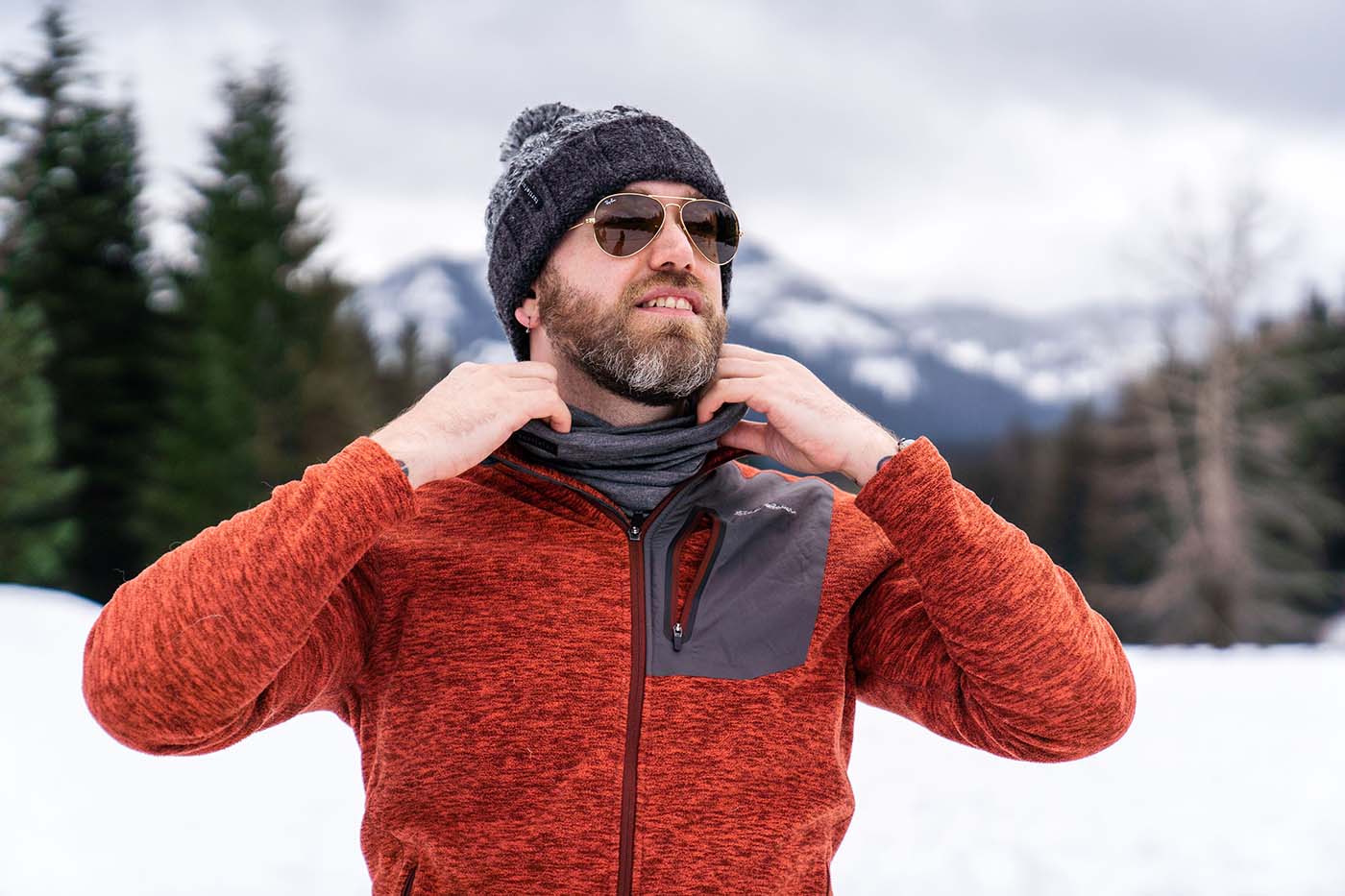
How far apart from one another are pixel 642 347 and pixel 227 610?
0.86 meters

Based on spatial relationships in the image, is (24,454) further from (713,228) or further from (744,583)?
(744,583)

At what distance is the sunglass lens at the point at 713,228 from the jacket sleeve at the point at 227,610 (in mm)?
838

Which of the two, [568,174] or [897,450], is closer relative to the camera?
[897,450]

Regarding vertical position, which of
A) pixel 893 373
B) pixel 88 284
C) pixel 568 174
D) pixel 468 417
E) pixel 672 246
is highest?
pixel 568 174

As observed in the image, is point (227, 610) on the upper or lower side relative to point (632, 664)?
upper

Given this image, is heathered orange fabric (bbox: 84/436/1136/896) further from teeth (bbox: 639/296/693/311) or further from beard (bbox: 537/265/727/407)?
teeth (bbox: 639/296/693/311)

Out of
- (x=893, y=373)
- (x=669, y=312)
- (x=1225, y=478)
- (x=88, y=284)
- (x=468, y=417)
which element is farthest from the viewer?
(x=893, y=373)

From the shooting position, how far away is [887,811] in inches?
214

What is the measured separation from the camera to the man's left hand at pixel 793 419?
6.38ft

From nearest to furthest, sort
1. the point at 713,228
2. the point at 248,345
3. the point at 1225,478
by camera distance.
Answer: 1. the point at 713,228
2. the point at 1225,478
3. the point at 248,345

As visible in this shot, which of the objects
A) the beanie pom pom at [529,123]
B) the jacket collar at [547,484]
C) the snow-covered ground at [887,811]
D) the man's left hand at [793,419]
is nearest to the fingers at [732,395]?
the man's left hand at [793,419]

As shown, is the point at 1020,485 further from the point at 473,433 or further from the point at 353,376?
the point at 473,433

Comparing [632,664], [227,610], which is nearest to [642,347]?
[632,664]

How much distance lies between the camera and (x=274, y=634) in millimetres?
1691
